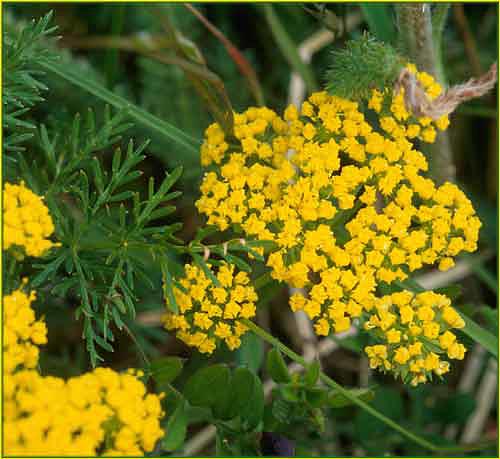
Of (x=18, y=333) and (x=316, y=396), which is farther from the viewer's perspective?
(x=316, y=396)

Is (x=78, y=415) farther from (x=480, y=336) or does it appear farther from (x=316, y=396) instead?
(x=480, y=336)

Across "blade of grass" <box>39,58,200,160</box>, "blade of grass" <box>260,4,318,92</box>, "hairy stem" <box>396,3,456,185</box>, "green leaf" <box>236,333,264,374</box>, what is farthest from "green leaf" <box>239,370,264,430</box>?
"blade of grass" <box>260,4,318,92</box>

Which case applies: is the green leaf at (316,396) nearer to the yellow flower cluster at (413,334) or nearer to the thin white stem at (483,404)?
the yellow flower cluster at (413,334)

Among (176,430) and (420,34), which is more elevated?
(420,34)

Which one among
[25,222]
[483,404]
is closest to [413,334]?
[25,222]

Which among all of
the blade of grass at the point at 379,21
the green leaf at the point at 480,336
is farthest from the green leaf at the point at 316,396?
the blade of grass at the point at 379,21

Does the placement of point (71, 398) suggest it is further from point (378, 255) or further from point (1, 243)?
point (378, 255)

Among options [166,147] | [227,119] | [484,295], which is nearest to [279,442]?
[227,119]

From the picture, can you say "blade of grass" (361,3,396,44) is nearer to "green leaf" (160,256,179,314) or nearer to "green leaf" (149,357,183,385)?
"green leaf" (160,256,179,314)
